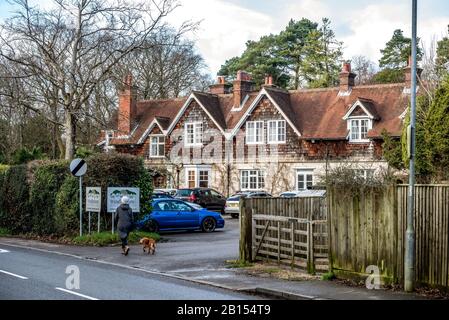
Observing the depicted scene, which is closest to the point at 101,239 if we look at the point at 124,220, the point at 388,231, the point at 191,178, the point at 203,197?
the point at 124,220

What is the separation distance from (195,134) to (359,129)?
13.2 metres

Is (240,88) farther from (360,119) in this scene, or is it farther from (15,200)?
(15,200)

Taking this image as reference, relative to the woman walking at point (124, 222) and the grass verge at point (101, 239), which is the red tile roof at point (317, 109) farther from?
the woman walking at point (124, 222)

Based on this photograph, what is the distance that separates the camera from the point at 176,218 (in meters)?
28.3

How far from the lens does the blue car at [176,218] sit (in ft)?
90.1

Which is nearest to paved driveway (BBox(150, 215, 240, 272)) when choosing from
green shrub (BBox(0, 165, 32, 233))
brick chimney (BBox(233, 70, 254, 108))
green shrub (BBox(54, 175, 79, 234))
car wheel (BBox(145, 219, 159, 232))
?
car wheel (BBox(145, 219, 159, 232))

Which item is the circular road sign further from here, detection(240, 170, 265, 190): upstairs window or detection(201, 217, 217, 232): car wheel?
detection(240, 170, 265, 190): upstairs window

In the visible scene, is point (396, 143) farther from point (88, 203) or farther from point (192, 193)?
point (88, 203)

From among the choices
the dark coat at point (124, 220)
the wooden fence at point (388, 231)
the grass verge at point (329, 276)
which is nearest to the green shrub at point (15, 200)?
the dark coat at point (124, 220)

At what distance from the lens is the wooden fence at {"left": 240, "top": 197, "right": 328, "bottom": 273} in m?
15.8

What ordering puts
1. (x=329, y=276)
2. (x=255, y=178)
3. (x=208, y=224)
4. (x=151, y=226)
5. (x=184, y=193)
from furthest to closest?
(x=255, y=178) < (x=184, y=193) < (x=208, y=224) < (x=151, y=226) < (x=329, y=276)

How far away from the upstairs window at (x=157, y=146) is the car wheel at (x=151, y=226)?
26.0m
